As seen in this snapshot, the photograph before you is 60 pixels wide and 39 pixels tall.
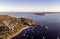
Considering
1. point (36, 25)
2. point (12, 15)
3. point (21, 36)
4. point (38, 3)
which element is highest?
point (38, 3)

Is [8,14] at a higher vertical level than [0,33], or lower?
higher

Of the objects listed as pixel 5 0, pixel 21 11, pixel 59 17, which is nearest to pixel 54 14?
pixel 59 17

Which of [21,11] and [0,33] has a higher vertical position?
[21,11]

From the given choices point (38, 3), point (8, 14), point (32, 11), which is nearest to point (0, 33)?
point (8, 14)

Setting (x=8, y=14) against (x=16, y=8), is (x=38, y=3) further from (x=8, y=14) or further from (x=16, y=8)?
(x=8, y=14)

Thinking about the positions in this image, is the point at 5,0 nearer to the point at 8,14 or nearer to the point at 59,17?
the point at 8,14

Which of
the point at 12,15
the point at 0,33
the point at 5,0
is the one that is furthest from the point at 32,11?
the point at 0,33
